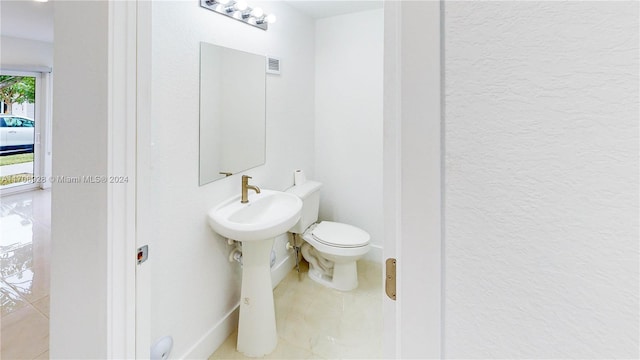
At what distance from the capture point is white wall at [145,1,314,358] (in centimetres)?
140

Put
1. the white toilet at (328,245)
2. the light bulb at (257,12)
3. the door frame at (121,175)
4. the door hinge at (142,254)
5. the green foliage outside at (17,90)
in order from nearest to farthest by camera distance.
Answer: the door frame at (121,175), the door hinge at (142,254), the light bulb at (257,12), the white toilet at (328,245), the green foliage outside at (17,90)

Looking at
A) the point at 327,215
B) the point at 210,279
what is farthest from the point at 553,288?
the point at 327,215

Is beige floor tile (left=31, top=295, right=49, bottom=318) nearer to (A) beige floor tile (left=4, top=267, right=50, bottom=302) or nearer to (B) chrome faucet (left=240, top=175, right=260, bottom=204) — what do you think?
(A) beige floor tile (left=4, top=267, right=50, bottom=302)

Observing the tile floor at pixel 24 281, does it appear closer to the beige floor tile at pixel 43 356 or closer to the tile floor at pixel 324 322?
the beige floor tile at pixel 43 356

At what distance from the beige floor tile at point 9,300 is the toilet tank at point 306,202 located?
1.88 metres

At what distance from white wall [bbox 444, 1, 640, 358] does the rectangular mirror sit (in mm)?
1453

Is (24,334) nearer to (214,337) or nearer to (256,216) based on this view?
(214,337)

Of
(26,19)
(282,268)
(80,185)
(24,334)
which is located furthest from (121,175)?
(26,19)

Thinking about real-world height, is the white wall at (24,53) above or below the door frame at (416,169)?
above

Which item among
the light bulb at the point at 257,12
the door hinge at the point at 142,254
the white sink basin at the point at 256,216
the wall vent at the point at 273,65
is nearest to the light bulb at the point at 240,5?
the light bulb at the point at 257,12

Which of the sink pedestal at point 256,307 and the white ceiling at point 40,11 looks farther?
the white ceiling at point 40,11

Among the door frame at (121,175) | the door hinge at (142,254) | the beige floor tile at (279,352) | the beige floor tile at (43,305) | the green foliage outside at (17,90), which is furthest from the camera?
the green foliage outside at (17,90)

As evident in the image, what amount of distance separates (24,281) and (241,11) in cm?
256

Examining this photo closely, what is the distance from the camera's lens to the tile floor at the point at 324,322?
1.82 m
